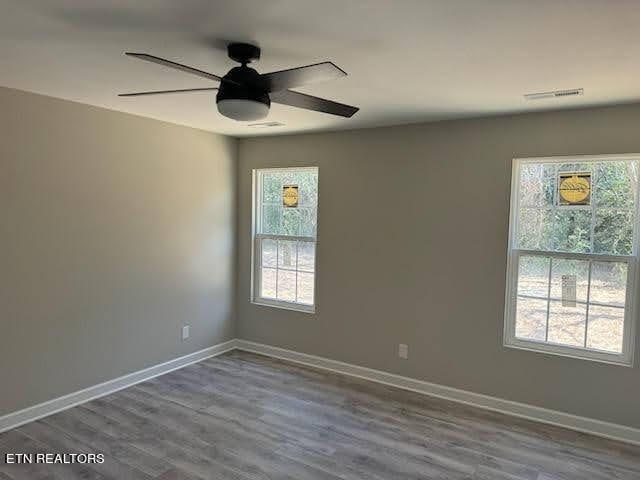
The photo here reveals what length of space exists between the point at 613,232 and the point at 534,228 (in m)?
0.53

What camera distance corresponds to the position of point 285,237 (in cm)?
480

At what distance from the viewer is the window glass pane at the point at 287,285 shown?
4.78 m

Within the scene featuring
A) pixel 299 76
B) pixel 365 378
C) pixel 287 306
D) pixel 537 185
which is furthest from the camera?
pixel 287 306

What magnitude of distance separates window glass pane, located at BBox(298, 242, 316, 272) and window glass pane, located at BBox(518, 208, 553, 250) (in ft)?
6.59

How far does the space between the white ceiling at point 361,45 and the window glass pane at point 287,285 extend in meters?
2.20

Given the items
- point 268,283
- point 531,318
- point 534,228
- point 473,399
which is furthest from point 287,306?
point 534,228

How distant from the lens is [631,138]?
3.07 meters

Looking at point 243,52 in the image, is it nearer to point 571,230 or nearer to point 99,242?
point 99,242

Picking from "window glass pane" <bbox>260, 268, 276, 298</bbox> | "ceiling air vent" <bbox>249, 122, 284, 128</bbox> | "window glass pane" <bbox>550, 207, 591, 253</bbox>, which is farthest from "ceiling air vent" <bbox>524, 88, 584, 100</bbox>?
"window glass pane" <bbox>260, 268, 276, 298</bbox>

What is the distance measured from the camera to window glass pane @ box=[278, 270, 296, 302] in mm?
4784

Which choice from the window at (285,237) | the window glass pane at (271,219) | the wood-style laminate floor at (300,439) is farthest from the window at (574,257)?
the window glass pane at (271,219)

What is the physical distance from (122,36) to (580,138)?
3.09m

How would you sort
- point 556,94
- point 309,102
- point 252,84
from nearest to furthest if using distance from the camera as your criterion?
point 252,84, point 309,102, point 556,94

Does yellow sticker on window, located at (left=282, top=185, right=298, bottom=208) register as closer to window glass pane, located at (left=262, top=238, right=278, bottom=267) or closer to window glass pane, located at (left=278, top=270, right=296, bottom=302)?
window glass pane, located at (left=262, top=238, right=278, bottom=267)
